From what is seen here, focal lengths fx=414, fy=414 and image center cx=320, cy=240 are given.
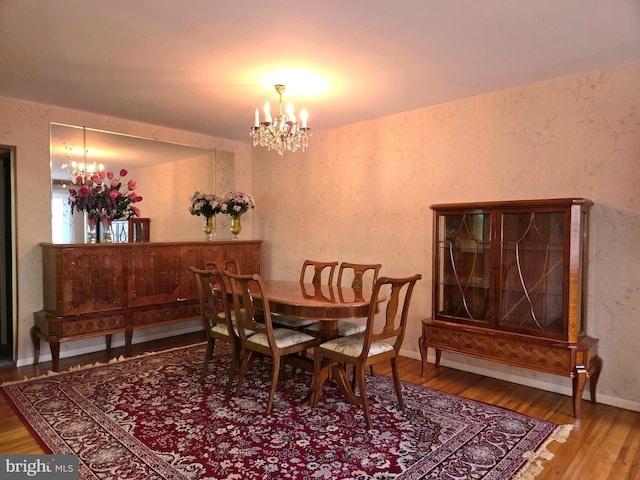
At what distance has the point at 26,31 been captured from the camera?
2352mm

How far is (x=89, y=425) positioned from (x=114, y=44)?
2.34 metres

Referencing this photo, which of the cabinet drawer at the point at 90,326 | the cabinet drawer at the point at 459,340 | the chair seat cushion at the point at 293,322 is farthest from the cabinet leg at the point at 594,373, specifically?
the cabinet drawer at the point at 90,326

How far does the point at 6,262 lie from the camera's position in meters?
4.15

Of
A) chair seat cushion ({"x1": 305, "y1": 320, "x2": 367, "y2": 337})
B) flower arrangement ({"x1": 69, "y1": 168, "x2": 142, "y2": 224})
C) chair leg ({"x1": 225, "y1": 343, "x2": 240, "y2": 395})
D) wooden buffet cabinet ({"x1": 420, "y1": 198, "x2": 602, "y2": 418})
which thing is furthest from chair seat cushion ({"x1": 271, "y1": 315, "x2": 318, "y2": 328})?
flower arrangement ({"x1": 69, "y1": 168, "x2": 142, "y2": 224})

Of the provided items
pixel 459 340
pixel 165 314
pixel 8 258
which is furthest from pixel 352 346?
pixel 8 258

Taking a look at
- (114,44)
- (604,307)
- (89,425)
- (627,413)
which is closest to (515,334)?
(604,307)

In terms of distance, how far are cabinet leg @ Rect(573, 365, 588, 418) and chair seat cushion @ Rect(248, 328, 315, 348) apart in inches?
69.8

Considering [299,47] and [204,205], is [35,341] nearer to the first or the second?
[204,205]

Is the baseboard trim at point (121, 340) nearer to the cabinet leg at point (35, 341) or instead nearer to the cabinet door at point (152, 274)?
the cabinet leg at point (35, 341)

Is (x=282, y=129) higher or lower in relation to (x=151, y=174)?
higher

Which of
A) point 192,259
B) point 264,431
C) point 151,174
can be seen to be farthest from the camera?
point 151,174

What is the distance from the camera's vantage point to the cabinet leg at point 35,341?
3740mm

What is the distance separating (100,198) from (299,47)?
2.55 m

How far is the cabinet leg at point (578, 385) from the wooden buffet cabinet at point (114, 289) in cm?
352
